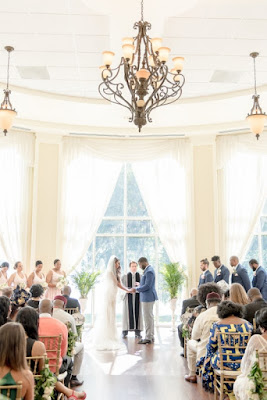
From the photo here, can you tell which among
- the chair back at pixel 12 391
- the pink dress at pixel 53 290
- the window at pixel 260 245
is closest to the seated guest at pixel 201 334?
the chair back at pixel 12 391

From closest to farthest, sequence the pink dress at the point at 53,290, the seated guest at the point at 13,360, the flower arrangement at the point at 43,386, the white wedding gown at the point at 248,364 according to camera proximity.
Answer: the seated guest at the point at 13,360
the flower arrangement at the point at 43,386
the white wedding gown at the point at 248,364
the pink dress at the point at 53,290

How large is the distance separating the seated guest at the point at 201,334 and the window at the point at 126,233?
5337 mm

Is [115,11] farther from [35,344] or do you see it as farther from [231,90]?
[35,344]

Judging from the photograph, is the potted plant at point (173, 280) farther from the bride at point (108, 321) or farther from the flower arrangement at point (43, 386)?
the flower arrangement at point (43, 386)

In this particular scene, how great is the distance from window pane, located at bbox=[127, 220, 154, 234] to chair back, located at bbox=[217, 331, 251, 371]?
6844 mm

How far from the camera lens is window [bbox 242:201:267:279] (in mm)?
10375

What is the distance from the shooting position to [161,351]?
741 cm

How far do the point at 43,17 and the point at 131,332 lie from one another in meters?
6.88

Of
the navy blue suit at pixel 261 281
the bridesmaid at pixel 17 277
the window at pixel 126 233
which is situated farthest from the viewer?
the window at pixel 126 233

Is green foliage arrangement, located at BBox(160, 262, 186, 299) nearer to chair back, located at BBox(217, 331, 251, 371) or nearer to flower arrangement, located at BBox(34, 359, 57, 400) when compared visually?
chair back, located at BBox(217, 331, 251, 371)

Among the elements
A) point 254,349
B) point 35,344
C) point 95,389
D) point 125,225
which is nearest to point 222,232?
point 125,225

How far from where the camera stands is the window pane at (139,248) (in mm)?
10969

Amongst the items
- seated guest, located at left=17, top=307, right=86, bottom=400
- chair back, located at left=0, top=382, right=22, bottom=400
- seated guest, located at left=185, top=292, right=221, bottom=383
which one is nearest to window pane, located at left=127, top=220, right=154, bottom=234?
seated guest, located at left=185, top=292, right=221, bottom=383

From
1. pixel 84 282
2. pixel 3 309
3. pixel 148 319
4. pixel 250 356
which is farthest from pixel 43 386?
pixel 84 282
